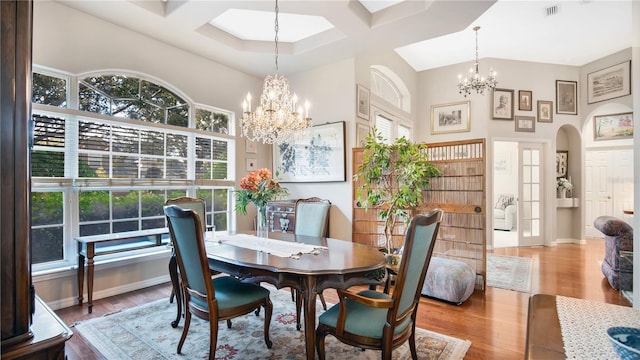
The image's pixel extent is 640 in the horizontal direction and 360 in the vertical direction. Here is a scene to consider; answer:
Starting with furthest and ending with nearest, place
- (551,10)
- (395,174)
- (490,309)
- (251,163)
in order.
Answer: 1. (251,163)
2. (551,10)
3. (395,174)
4. (490,309)

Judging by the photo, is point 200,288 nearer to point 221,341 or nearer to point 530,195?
point 221,341

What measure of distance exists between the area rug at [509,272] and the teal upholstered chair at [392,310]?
8.62 feet

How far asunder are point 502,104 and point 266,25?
4778mm

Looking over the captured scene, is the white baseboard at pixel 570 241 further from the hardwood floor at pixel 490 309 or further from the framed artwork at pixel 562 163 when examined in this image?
the hardwood floor at pixel 490 309

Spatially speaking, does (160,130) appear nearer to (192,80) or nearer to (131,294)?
(192,80)

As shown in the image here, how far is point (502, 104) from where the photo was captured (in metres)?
5.77

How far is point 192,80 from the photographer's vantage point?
407 cm

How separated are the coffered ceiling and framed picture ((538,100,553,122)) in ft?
3.04

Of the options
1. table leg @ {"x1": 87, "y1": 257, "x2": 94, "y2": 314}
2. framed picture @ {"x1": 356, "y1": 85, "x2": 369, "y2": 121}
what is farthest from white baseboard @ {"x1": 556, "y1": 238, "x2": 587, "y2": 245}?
table leg @ {"x1": 87, "y1": 257, "x2": 94, "y2": 314}

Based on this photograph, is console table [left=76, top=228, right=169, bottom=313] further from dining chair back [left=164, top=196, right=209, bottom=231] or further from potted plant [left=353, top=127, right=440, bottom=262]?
potted plant [left=353, top=127, right=440, bottom=262]

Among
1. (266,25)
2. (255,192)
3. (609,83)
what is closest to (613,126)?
(609,83)

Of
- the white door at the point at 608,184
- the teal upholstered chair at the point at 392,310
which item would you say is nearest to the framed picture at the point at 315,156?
the teal upholstered chair at the point at 392,310

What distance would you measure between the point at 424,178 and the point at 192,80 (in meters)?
3.39

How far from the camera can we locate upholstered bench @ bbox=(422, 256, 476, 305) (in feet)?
10.1
